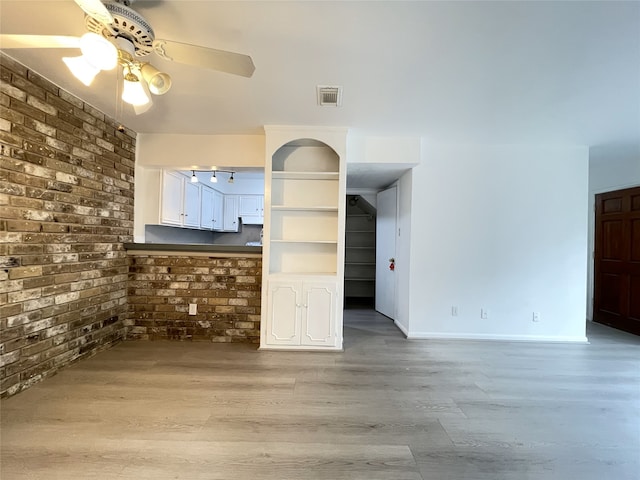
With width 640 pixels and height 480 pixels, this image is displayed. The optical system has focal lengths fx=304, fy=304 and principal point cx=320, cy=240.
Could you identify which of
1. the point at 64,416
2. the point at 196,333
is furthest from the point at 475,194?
the point at 64,416

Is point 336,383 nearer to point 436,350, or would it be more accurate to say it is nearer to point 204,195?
point 436,350

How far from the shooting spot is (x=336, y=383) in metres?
2.53

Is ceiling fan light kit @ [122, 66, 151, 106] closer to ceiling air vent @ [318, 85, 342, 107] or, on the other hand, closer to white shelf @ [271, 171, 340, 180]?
ceiling air vent @ [318, 85, 342, 107]

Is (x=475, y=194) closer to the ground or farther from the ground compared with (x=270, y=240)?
farther from the ground

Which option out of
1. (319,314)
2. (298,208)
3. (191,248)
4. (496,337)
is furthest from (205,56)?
(496,337)

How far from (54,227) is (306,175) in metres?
2.36

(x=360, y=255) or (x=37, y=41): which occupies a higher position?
(x=37, y=41)

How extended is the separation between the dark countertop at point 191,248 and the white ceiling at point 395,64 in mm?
1315

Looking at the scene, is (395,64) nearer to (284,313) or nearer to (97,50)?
(97,50)

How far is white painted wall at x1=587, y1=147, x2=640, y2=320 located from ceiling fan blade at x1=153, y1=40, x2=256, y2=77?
4318 millimetres

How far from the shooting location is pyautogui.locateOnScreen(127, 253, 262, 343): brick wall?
352 cm

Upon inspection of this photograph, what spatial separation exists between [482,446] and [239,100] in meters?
3.07

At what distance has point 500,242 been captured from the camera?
3.72 m

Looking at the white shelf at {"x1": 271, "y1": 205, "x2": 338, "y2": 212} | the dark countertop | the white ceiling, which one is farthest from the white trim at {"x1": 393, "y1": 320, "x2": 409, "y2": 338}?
the white ceiling
